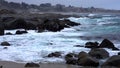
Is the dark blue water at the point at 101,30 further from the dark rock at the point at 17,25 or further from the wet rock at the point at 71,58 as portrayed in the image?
the wet rock at the point at 71,58

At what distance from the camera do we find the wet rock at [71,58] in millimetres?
16270

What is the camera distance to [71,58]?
16875 mm

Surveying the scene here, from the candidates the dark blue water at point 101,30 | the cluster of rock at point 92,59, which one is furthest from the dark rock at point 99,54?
the dark blue water at point 101,30

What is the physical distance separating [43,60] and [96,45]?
583cm

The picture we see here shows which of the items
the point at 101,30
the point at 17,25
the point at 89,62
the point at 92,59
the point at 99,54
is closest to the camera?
the point at 89,62

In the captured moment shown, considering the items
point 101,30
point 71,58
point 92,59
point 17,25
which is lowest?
point 101,30

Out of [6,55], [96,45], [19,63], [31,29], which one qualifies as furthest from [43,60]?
[31,29]

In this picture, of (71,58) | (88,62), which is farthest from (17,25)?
(88,62)

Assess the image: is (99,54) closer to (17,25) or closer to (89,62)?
(89,62)

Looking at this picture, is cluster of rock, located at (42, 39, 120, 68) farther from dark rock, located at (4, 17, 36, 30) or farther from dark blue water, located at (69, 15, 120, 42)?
dark rock, located at (4, 17, 36, 30)

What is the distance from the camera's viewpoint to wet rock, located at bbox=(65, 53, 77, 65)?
1627 cm

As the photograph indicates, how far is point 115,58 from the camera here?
51.5ft

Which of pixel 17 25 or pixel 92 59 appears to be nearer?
pixel 92 59

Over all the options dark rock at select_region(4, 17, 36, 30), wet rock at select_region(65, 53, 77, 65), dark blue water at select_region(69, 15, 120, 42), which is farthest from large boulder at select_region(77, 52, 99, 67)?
dark rock at select_region(4, 17, 36, 30)
